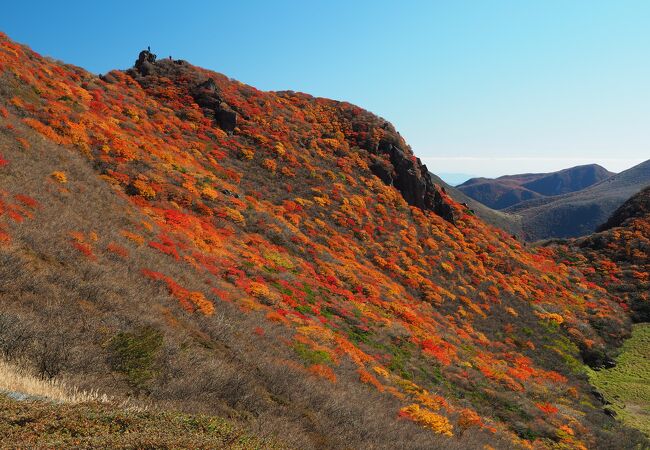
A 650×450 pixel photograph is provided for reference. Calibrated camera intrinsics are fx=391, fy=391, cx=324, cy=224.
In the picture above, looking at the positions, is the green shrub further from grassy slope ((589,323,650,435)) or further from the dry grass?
grassy slope ((589,323,650,435))

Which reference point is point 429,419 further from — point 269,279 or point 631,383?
point 631,383

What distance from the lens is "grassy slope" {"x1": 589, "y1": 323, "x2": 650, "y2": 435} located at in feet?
77.6

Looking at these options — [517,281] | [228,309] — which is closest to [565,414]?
[228,309]

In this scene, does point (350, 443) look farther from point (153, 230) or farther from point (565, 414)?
point (565, 414)

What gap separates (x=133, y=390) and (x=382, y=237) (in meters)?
31.0

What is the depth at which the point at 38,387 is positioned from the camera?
611 centimetres

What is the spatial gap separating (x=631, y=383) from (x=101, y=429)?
35.6 meters

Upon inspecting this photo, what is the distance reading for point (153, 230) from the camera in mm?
18000

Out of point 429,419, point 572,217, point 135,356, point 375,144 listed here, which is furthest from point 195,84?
point 572,217

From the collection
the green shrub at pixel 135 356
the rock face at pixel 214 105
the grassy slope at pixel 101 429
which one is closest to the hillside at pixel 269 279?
the green shrub at pixel 135 356

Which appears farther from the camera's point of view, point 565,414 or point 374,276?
point 374,276

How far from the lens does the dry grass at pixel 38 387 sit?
19.4 feet

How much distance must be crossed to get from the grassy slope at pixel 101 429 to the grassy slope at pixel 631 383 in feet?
85.7

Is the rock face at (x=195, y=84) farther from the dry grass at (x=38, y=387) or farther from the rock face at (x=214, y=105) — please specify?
the dry grass at (x=38, y=387)
